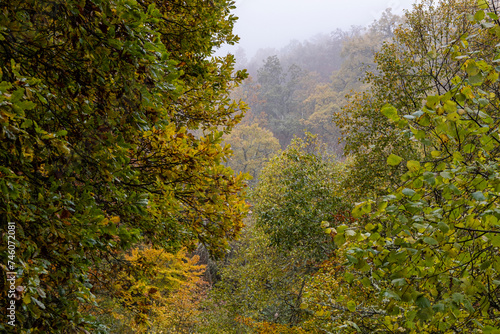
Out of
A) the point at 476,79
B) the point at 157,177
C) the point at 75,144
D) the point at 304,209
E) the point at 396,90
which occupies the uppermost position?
the point at 396,90

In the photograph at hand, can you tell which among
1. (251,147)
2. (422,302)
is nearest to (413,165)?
(422,302)

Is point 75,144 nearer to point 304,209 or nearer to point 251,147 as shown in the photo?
point 304,209

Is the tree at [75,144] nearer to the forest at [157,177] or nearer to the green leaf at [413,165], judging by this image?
the forest at [157,177]

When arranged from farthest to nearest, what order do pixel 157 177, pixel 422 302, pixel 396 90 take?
pixel 396 90 < pixel 157 177 < pixel 422 302

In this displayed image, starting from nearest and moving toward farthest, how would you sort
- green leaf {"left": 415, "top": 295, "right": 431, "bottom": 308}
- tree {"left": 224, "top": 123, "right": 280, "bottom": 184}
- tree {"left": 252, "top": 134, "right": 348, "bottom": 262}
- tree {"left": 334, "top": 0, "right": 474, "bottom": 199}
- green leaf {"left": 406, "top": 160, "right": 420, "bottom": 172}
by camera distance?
green leaf {"left": 415, "top": 295, "right": 431, "bottom": 308} < green leaf {"left": 406, "top": 160, "right": 420, "bottom": 172} < tree {"left": 334, "top": 0, "right": 474, "bottom": 199} < tree {"left": 252, "top": 134, "right": 348, "bottom": 262} < tree {"left": 224, "top": 123, "right": 280, "bottom": 184}

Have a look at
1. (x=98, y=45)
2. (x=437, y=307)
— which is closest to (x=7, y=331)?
(x=98, y=45)

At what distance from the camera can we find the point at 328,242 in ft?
31.0

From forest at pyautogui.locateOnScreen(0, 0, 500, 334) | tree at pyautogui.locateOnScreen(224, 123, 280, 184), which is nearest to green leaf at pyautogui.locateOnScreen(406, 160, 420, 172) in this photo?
forest at pyautogui.locateOnScreen(0, 0, 500, 334)

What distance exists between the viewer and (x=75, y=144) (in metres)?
2.35

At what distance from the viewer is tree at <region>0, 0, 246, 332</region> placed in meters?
1.83

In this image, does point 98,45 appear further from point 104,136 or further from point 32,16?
point 32,16

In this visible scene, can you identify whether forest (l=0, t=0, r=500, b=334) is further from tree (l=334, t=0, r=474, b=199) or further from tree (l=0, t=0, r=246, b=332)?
tree (l=334, t=0, r=474, b=199)

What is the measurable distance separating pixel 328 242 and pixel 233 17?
6964 mm

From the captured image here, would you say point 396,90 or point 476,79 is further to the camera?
point 396,90
